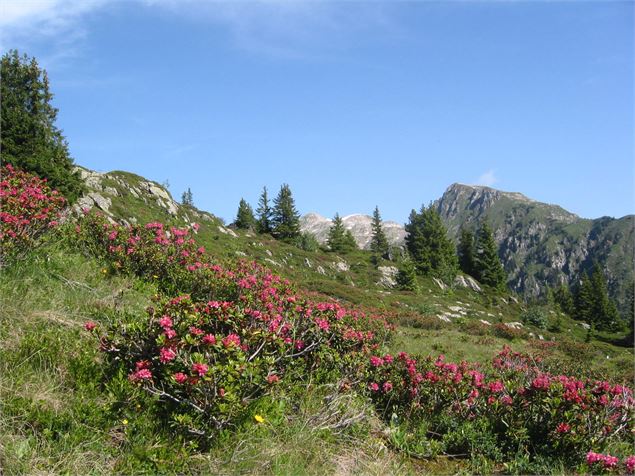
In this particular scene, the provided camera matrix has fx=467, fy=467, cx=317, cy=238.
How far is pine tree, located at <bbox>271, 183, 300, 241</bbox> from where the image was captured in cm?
6988

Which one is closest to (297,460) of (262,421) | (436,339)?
(262,421)

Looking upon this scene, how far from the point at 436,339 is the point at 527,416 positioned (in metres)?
14.9

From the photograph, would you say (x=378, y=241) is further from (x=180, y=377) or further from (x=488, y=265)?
(x=180, y=377)

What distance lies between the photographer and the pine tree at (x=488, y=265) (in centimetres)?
7606

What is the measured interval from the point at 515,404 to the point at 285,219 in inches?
2635

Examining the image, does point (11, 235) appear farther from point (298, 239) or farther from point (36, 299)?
point (298, 239)

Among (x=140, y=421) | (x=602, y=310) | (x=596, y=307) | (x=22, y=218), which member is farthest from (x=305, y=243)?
(x=140, y=421)

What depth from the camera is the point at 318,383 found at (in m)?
5.67

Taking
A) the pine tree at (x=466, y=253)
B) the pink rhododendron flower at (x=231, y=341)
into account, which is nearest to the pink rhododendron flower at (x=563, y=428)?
the pink rhododendron flower at (x=231, y=341)

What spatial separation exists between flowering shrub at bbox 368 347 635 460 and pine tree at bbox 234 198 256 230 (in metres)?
66.5

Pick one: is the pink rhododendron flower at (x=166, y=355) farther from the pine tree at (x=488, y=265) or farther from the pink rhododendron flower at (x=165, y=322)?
the pine tree at (x=488, y=265)

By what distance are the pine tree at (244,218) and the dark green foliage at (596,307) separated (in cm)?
5045

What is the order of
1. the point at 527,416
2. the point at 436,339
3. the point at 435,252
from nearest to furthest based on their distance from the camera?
the point at 527,416 → the point at 436,339 → the point at 435,252

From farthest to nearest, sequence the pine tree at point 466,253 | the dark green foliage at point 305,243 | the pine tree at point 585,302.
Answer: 1. the pine tree at point 466,253
2. the pine tree at point 585,302
3. the dark green foliage at point 305,243
